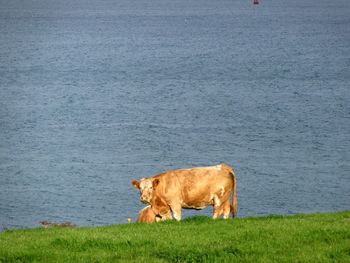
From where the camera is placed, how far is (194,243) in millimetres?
17484

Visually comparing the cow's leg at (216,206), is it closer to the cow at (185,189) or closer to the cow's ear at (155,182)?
the cow at (185,189)

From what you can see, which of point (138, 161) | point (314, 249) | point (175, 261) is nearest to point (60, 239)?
point (175, 261)

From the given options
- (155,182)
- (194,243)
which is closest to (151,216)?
(155,182)

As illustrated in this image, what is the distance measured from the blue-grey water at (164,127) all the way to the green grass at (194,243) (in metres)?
24.7

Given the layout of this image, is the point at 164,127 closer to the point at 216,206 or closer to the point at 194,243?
the point at 216,206

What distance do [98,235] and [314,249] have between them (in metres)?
4.92

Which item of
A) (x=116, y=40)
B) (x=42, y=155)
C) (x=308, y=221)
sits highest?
(x=308, y=221)

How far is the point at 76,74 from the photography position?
404 ft

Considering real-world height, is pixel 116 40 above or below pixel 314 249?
below

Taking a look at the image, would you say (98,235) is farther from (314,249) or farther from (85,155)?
(85,155)

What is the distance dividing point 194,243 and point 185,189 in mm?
5583

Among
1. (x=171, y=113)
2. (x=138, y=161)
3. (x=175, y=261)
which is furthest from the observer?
(x=171, y=113)

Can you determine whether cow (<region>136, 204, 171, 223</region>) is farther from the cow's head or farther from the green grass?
the green grass

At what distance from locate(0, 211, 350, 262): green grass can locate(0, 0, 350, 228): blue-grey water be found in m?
24.7
